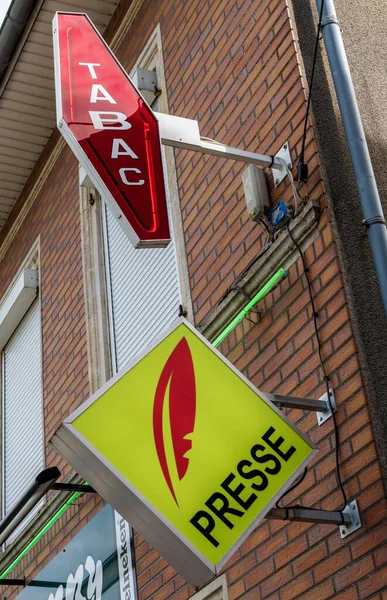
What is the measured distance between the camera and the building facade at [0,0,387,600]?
16.8ft

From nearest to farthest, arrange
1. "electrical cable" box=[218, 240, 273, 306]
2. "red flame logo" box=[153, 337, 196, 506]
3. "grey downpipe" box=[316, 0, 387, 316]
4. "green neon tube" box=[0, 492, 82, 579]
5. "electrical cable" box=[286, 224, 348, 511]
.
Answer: "red flame logo" box=[153, 337, 196, 506], "electrical cable" box=[286, 224, 348, 511], "grey downpipe" box=[316, 0, 387, 316], "electrical cable" box=[218, 240, 273, 306], "green neon tube" box=[0, 492, 82, 579]

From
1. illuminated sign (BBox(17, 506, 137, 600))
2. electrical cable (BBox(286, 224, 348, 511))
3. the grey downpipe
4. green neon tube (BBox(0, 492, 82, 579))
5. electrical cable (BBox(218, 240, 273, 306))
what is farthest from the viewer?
green neon tube (BBox(0, 492, 82, 579))

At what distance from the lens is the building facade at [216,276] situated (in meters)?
5.12

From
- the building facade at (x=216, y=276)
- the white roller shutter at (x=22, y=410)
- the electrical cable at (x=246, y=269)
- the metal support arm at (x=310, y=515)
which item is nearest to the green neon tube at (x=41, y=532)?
the building facade at (x=216, y=276)

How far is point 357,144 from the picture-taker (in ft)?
18.4

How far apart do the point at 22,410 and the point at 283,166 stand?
4845 mm

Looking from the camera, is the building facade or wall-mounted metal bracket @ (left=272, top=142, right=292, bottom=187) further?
wall-mounted metal bracket @ (left=272, top=142, right=292, bottom=187)

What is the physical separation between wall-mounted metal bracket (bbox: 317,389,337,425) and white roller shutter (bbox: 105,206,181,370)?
2.09 metres

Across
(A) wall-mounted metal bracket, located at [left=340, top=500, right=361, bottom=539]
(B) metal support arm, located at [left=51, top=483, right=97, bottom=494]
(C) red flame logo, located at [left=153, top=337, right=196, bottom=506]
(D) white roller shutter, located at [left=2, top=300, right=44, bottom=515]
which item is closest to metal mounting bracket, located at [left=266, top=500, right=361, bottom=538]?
(A) wall-mounted metal bracket, located at [left=340, top=500, right=361, bottom=539]

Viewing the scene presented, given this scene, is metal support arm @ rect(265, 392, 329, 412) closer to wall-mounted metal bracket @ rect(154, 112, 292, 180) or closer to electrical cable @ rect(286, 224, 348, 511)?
electrical cable @ rect(286, 224, 348, 511)

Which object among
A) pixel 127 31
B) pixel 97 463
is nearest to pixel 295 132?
pixel 97 463

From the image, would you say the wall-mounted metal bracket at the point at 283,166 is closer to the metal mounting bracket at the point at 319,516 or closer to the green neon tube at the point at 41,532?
the metal mounting bracket at the point at 319,516

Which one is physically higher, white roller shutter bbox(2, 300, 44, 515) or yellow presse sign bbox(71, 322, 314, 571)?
white roller shutter bbox(2, 300, 44, 515)

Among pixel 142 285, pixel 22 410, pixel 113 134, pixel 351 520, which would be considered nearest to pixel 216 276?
pixel 113 134
